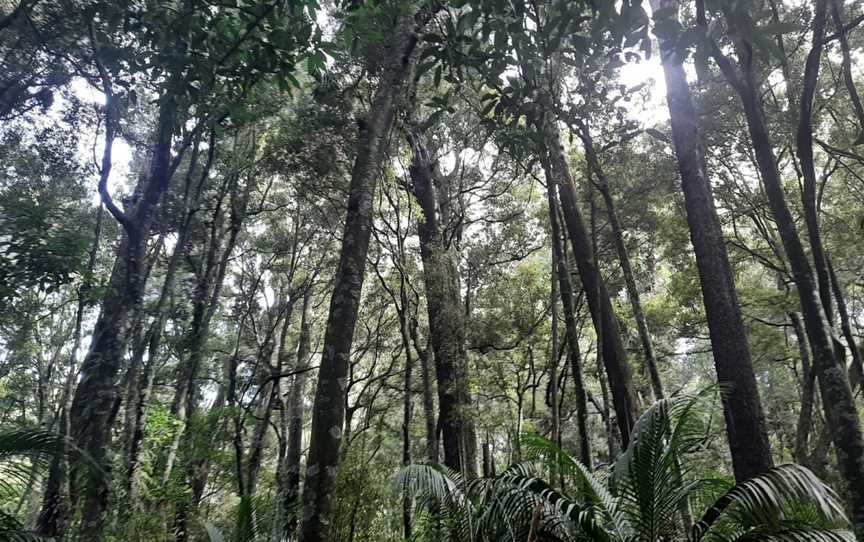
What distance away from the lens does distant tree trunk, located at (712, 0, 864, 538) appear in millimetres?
3053

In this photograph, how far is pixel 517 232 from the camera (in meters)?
14.3

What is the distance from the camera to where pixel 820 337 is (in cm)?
348

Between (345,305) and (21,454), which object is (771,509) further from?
(21,454)

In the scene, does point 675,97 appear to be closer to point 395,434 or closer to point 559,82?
point 559,82

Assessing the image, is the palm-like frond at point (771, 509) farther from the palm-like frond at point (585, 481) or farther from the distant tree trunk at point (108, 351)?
the distant tree trunk at point (108, 351)

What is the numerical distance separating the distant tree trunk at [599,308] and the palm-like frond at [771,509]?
8.77ft

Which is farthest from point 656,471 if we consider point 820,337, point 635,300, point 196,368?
point 196,368

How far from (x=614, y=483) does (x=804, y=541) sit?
132cm

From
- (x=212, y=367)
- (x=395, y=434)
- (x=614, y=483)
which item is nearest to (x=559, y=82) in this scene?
(x=614, y=483)

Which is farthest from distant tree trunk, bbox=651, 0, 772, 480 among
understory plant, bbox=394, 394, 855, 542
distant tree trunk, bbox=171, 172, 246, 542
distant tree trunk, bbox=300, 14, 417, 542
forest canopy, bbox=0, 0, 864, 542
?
distant tree trunk, bbox=171, 172, 246, 542

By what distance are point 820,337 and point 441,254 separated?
22.0ft

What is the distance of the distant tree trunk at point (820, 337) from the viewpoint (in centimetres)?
305

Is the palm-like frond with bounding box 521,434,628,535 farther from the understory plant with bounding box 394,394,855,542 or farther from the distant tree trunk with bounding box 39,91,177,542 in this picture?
the distant tree trunk with bounding box 39,91,177,542

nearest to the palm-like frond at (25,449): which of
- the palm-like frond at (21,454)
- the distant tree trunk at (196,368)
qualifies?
the palm-like frond at (21,454)
